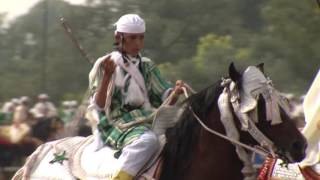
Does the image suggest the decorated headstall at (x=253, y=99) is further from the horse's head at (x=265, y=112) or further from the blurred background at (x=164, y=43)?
the blurred background at (x=164, y=43)

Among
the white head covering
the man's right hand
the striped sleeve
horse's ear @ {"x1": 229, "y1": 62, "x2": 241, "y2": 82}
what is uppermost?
the white head covering

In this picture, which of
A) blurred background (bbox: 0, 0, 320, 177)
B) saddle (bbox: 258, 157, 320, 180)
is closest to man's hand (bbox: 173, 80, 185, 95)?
saddle (bbox: 258, 157, 320, 180)

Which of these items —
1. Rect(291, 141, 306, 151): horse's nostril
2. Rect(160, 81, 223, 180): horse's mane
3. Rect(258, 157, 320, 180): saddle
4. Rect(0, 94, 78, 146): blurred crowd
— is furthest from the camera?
Rect(0, 94, 78, 146): blurred crowd

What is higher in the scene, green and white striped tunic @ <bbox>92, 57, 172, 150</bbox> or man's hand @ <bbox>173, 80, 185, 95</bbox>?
man's hand @ <bbox>173, 80, 185, 95</bbox>

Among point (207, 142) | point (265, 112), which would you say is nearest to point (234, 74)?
point (265, 112)

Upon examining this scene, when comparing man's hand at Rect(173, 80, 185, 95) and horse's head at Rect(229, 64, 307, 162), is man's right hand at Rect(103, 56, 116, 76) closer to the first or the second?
man's hand at Rect(173, 80, 185, 95)

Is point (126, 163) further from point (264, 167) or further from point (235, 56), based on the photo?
point (235, 56)

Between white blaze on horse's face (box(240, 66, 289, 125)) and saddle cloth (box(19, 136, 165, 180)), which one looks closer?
white blaze on horse's face (box(240, 66, 289, 125))

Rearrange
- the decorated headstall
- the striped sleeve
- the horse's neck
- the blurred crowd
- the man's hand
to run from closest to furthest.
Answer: the decorated headstall < the horse's neck < the man's hand < the striped sleeve < the blurred crowd

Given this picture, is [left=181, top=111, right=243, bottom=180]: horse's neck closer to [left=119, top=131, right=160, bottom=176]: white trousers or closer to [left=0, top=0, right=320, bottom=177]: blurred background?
[left=119, top=131, right=160, bottom=176]: white trousers

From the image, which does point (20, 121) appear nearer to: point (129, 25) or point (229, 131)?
point (129, 25)

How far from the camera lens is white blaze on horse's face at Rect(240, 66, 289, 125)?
8266mm

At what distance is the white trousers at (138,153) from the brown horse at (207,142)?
0.13 meters

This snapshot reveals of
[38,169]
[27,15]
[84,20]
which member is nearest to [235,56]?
[84,20]
